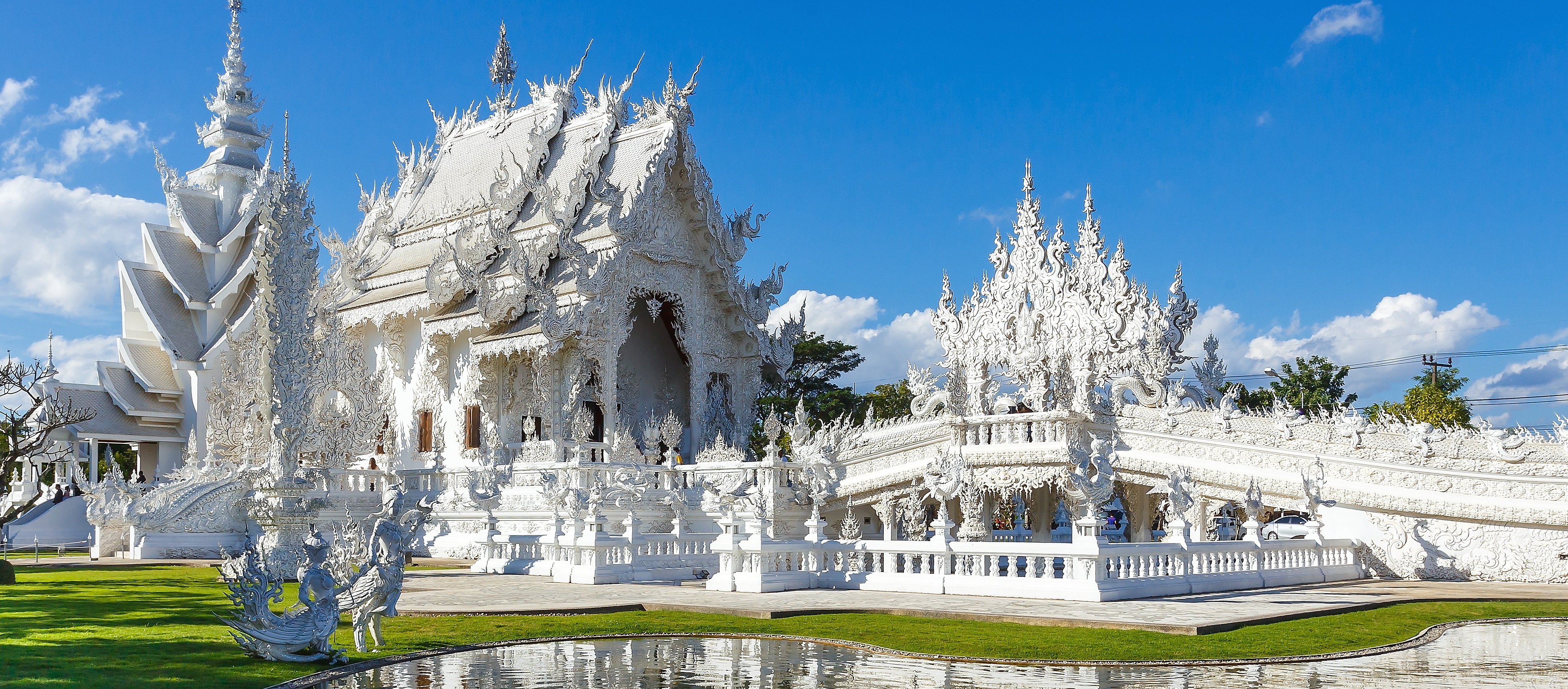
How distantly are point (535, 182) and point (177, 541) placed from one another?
9308 mm

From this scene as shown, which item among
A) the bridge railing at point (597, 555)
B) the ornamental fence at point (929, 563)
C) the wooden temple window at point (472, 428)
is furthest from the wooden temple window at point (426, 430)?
the ornamental fence at point (929, 563)

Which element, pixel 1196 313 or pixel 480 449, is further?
pixel 480 449

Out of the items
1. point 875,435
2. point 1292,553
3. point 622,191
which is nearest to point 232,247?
point 622,191

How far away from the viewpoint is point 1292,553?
1575 centimetres

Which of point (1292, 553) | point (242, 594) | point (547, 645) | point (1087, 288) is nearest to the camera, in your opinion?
point (242, 594)

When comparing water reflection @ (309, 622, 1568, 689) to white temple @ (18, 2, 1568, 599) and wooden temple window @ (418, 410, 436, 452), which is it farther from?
wooden temple window @ (418, 410, 436, 452)

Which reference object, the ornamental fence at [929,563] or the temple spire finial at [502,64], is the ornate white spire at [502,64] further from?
the ornamental fence at [929,563]

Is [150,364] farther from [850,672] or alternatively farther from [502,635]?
[850,672]

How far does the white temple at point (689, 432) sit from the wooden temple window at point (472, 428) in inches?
3.7

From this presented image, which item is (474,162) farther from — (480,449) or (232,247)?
(232,247)

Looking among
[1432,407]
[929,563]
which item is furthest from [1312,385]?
[929,563]

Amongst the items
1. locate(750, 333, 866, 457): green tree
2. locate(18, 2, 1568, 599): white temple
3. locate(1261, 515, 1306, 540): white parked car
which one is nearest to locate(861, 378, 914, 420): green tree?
locate(750, 333, 866, 457): green tree

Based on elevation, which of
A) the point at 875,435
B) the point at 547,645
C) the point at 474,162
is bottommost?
the point at 547,645

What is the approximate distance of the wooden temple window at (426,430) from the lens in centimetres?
2709
